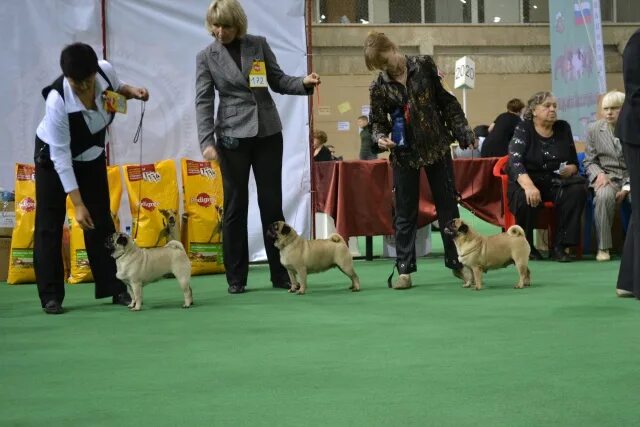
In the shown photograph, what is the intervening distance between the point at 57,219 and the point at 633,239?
8.32 ft

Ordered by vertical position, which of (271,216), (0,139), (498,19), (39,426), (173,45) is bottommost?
(39,426)

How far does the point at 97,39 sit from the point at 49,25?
308 millimetres

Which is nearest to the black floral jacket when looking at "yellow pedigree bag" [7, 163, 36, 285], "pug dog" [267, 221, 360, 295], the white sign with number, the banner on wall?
"pug dog" [267, 221, 360, 295]

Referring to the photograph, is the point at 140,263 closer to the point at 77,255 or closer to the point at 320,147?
the point at 77,255

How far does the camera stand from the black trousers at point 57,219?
451cm

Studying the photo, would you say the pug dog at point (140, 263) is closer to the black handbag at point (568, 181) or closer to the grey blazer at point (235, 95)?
the grey blazer at point (235, 95)

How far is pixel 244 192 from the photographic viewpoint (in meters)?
5.29

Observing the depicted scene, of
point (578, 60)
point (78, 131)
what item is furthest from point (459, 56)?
point (78, 131)

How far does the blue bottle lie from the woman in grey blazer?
44 centimetres

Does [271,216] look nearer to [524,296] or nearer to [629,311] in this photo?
[524,296]

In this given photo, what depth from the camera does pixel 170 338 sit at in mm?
3709

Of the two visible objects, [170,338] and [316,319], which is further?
[316,319]

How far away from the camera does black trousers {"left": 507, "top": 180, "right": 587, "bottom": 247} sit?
6.59 m

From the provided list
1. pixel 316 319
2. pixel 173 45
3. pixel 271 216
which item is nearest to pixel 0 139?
pixel 173 45
